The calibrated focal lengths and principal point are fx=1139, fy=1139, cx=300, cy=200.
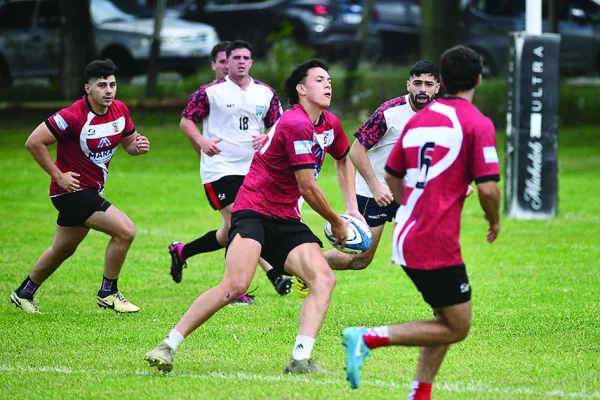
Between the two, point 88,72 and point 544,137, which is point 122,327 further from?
point 544,137

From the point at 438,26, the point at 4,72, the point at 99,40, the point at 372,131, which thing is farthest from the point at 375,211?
the point at 4,72

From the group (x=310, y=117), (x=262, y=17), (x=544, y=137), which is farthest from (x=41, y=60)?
(x=310, y=117)

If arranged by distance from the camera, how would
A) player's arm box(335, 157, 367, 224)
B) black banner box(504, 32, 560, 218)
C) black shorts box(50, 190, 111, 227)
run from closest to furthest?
player's arm box(335, 157, 367, 224) < black shorts box(50, 190, 111, 227) < black banner box(504, 32, 560, 218)

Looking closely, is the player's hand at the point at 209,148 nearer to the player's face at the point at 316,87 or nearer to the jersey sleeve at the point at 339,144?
the jersey sleeve at the point at 339,144

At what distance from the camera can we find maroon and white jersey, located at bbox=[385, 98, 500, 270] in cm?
580

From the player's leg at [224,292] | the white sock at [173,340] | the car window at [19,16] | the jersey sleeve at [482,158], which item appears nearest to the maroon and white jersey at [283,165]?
the player's leg at [224,292]

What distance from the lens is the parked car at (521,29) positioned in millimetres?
24438

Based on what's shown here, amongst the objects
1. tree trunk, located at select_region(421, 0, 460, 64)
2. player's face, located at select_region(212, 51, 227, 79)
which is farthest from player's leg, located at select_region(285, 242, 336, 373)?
tree trunk, located at select_region(421, 0, 460, 64)

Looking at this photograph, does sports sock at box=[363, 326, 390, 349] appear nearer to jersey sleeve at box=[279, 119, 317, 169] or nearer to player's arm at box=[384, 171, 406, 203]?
player's arm at box=[384, 171, 406, 203]

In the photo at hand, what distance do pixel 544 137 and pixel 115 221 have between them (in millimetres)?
7500

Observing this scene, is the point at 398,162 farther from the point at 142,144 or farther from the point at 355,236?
the point at 142,144

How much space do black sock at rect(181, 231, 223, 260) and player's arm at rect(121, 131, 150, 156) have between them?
1197 millimetres

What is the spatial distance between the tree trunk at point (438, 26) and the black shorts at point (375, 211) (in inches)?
569

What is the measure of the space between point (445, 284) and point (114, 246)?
401cm
